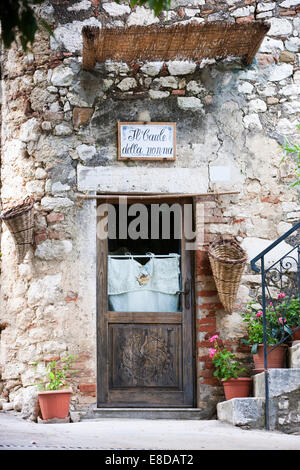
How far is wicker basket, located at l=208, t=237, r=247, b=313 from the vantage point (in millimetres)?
6105

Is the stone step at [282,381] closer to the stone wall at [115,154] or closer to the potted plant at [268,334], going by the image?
the potted plant at [268,334]

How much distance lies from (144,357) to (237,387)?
0.84 metres

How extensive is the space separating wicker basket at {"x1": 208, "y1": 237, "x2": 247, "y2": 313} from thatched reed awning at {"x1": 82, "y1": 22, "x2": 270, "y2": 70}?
162 cm

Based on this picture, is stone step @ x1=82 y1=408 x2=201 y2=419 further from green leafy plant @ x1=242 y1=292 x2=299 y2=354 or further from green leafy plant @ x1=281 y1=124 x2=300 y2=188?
green leafy plant @ x1=281 y1=124 x2=300 y2=188

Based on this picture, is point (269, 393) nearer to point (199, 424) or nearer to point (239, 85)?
point (199, 424)

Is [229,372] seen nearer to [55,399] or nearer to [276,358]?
[276,358]

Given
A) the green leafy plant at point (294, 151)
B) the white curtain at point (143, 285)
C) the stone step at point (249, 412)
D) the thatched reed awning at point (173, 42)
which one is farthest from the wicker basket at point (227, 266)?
the thatched reed awning at point (173, 42)

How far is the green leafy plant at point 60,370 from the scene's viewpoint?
Answer: 20.1ft

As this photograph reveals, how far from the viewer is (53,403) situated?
5.87 meters

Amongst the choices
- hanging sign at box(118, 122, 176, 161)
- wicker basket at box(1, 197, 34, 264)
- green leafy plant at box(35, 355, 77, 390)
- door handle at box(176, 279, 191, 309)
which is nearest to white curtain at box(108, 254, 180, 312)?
door handle at box(176, 279, 191, 309)

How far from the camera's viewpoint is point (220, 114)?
6.68 metres

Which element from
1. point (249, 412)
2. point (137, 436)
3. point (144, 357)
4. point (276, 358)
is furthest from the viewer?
point (144, 357)

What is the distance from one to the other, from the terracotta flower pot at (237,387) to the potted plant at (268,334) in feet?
0.45

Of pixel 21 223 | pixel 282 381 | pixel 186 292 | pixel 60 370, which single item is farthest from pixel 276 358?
pixel 21 223
